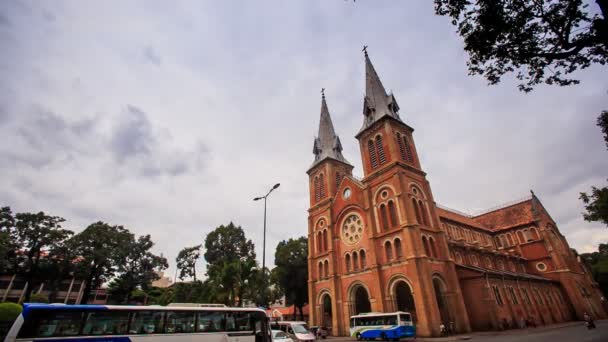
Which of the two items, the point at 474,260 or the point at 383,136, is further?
the point at 474,260

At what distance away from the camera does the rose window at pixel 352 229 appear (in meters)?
33.1

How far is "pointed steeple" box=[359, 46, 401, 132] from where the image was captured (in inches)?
1407

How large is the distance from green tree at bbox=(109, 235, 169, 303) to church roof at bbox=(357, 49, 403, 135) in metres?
43.1

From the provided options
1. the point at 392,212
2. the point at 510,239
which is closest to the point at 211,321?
the point at 392,212

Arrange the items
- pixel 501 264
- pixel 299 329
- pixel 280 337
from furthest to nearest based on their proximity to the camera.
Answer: pixel 501 264, pixel 299 329, pixel 280 337

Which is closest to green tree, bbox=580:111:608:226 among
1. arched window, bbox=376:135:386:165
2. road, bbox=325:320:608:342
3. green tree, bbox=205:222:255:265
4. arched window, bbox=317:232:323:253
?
road, bbox=325:320:608:342

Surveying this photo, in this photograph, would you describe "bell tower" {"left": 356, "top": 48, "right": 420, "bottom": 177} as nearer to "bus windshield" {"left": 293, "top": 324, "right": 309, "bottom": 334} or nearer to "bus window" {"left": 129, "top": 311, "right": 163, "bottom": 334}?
"bus windshield" {"left": 293, "top": 324, "right": 309, "bottom": 334}

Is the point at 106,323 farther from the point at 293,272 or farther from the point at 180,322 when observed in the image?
the point at 293,272

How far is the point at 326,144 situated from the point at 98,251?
37.0 meters

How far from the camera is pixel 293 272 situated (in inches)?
1743

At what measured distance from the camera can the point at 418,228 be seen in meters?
27.8

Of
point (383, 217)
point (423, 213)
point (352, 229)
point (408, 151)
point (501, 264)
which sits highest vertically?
point (408, 151)

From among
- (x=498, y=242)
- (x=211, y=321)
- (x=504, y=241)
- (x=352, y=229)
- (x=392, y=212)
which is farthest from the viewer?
(x=498, y=242)

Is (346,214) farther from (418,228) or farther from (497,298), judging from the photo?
(497,298)
